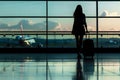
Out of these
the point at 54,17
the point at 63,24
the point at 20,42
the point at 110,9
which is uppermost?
the point at 110,9

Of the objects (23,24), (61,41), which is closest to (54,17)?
(61,41)

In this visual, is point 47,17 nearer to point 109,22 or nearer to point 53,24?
point 53,24

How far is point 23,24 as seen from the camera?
20297mm

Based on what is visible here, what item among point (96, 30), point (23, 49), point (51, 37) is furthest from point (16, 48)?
point (96, 30)

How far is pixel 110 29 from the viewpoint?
20641 millimetres

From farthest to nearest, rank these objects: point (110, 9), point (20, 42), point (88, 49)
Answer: point (110, 9) → point (20, 42) → point (88, 49)

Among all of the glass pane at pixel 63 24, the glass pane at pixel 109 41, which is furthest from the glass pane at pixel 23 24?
the glass pane at pixel 109 41

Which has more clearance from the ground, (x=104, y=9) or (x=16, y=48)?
(x=104, y=9)

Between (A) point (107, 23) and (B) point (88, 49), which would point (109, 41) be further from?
(B) point (88, 49)

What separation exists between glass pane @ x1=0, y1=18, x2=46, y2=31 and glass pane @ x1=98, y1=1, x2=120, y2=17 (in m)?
2.63

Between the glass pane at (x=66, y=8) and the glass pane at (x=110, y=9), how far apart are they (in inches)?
11.3

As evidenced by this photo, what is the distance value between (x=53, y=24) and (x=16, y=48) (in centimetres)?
202

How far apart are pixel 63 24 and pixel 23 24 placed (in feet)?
5.99

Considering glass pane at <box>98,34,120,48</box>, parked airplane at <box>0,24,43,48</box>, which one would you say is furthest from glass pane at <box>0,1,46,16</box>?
glass pane at <box>98,34,120,48</box>
